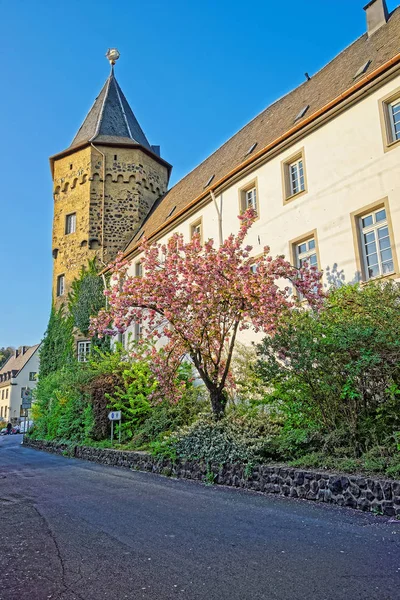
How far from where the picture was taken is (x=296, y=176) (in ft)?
46.0

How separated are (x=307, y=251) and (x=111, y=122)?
19759mm

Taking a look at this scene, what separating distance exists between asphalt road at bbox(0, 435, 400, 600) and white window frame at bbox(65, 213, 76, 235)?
20.8m

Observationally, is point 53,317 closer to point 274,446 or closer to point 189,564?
point 274,446

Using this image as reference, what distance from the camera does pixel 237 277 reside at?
9.93 metres

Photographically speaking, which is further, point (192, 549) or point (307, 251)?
point (307, 251)

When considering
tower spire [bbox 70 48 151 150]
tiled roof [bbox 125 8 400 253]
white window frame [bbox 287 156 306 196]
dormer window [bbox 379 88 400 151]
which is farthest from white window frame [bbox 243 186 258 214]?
tower spire [bbox 70 48 151 150]

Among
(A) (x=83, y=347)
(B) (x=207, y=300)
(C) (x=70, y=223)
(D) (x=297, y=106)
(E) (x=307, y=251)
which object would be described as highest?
(C) (x=70, y=223)

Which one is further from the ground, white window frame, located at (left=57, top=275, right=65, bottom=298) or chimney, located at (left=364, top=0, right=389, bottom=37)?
chimney, located at (left=364, top=0, right=389, bottom=37)

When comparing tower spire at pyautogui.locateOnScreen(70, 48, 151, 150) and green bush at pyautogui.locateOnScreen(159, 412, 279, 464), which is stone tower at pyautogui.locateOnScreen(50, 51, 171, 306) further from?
green bush at pyautogui.locateOnScreen(159, 412, 279, 464)

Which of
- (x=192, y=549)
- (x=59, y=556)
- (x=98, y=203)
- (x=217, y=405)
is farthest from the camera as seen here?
(x=98, y=203)

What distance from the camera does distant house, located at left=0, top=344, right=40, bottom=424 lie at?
5544 cm

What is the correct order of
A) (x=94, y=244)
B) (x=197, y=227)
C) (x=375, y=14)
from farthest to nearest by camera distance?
(x=94, y=244), (x=197, y=227), (x=375, y=14)

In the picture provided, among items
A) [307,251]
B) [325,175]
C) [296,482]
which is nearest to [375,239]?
[307,251]

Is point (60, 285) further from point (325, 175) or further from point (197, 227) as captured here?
point (325, 175)
